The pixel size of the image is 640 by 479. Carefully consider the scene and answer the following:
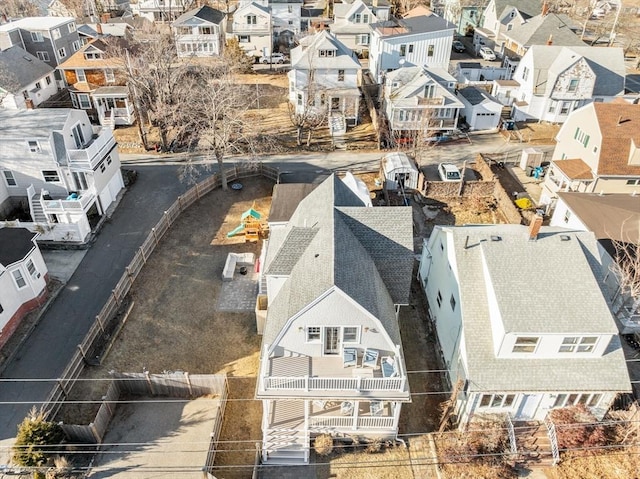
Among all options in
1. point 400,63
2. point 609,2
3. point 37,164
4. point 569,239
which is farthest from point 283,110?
point 609,2

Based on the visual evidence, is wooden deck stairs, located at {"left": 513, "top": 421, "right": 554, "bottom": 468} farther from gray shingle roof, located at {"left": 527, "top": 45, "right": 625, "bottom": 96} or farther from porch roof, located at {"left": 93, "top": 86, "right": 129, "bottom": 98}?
porch roof, located at {"left": 93, "top": 86, "right": 129, "bottom": 98}

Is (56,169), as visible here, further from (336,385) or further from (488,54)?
(488,54)

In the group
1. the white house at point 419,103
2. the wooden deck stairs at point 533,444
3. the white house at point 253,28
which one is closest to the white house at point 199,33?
the white house at point 253,28

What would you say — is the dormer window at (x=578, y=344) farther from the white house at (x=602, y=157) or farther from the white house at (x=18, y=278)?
the white house at (x=18, y=278)

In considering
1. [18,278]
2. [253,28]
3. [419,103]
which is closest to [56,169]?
[18,278]

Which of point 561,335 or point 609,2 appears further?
point 609,2

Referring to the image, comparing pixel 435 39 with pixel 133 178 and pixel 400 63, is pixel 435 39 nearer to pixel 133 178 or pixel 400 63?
pixel 400 63
